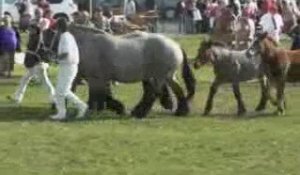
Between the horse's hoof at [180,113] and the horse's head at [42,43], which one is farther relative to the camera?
the horse's head at [42,43]

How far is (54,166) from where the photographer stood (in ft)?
45.5

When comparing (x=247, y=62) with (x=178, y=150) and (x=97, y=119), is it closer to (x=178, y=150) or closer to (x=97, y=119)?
(x=97, y=119)

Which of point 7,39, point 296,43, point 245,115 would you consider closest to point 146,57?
point 245,115

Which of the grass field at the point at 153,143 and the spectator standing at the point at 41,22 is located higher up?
the spectator standing at the point at 41,22

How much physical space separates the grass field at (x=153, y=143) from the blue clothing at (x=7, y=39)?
276 inches

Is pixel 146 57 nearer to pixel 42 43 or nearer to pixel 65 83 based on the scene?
pixel 65 83

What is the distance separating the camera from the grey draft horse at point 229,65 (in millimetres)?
18875

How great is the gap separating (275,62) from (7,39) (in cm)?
1019

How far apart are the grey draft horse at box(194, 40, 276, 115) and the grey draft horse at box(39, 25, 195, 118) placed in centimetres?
46

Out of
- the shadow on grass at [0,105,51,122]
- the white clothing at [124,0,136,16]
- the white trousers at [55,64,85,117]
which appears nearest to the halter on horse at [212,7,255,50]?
the shadow on grass at [0,105,51,122]

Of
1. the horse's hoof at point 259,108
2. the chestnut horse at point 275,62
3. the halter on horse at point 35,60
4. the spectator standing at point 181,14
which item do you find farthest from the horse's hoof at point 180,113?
the spectator standing at point 181,14

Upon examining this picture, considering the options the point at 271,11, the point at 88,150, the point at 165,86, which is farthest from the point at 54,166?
the point at 271,11

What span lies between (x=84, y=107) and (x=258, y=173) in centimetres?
540

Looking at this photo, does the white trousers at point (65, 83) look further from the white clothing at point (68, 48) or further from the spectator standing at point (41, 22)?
the spectator standing at point (41, 22)
